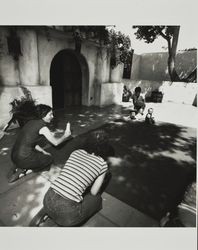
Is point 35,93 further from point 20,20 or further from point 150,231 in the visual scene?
point 150,231

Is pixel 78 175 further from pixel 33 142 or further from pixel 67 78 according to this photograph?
pixel 67 78

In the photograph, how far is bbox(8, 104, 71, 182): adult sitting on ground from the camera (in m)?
2.98

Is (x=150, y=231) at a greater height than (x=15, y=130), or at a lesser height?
lesser

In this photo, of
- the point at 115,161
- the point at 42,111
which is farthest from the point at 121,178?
the point at 42,111

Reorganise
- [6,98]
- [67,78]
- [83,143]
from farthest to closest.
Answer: [67,78]
[6,98]
[83,143]

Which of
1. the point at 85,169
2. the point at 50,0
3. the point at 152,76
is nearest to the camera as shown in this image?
the point at 85,169

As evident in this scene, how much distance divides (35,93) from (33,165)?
141 inches

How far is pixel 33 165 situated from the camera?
Answer: 10.7 feet

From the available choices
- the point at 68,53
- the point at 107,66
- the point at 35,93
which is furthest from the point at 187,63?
the point at 35,93

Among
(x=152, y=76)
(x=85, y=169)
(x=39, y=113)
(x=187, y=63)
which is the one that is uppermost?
(x=187, y=63)

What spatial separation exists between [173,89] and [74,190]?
12840 mm

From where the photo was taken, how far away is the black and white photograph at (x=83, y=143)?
93.4 inches

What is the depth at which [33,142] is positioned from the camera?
10.1ft

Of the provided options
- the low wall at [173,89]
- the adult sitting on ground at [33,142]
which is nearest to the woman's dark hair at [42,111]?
the adult sitting on ground at [33,142]
